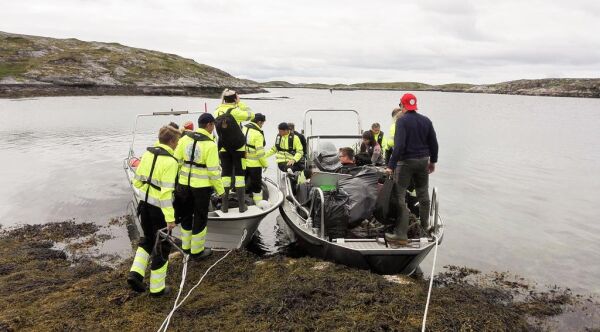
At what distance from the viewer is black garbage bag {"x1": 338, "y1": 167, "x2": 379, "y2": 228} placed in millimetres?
6266

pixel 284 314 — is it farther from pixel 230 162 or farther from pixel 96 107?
pixel 96 107

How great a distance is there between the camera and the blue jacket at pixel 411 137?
18.1 feet

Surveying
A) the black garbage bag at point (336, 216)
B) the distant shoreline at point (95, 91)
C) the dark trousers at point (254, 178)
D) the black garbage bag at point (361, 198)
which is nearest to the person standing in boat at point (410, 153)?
the black garbage bag at point (361, 198)

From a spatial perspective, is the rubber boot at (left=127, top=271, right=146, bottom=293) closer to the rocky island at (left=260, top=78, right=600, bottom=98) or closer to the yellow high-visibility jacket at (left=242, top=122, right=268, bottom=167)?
the yellow high-visibility jacket at (left=242, top=122, right=268, bottom=167)

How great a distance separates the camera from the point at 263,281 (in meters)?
5.49

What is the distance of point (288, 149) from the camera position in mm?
9414

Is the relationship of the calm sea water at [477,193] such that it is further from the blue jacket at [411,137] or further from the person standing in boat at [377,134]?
the blue jacket at [411,137]

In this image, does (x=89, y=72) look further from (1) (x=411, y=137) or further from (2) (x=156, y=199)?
(1) (x=411, y=137)

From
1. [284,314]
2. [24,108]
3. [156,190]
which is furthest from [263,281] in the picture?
[24,108]

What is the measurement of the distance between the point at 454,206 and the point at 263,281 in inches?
323

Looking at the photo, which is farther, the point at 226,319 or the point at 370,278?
the point at 370,278

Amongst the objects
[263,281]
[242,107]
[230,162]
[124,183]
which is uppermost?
[242,107]

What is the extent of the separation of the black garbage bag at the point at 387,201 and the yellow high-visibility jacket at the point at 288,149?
11.8 feet

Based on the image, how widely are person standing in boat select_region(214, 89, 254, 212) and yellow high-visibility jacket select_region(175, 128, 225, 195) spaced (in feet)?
3.48
